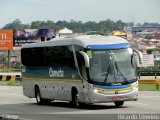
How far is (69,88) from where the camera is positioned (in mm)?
25469

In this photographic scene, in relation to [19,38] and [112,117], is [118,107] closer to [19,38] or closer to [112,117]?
[112,117]

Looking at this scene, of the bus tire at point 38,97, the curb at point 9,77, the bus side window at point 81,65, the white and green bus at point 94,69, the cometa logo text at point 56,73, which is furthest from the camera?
the curb at point 9,77

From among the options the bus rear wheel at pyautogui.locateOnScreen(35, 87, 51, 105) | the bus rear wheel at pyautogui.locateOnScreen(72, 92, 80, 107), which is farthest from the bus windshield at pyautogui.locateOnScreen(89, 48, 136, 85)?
the bus rear wheel at pyautogui.locateOnScreen(35, 87, 51, 105)

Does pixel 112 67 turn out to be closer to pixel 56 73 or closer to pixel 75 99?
pixel 75 99

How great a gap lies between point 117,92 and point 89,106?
2.93 meters

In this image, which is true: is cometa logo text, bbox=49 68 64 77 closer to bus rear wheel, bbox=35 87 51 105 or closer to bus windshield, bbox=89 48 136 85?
bus rear wheel, bbox=35 87 51 105

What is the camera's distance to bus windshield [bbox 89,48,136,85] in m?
23.3

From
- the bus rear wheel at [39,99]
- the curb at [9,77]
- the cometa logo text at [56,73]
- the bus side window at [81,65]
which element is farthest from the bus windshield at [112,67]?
the curb at [9,77]

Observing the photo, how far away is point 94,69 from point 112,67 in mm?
667

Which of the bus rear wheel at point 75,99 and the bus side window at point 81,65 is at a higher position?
the bus side window at point 81,65

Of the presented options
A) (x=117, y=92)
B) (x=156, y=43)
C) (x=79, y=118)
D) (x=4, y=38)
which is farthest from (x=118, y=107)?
(x=156, y=43)

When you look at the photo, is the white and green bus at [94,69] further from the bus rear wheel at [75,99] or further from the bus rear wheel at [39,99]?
the bus rear wheel at [39,99]

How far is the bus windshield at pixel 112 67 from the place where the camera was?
23.3m

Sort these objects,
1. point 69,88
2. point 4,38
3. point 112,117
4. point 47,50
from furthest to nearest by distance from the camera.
Answer: point 4,38
point 47,50
point 69,88
point 112,117
